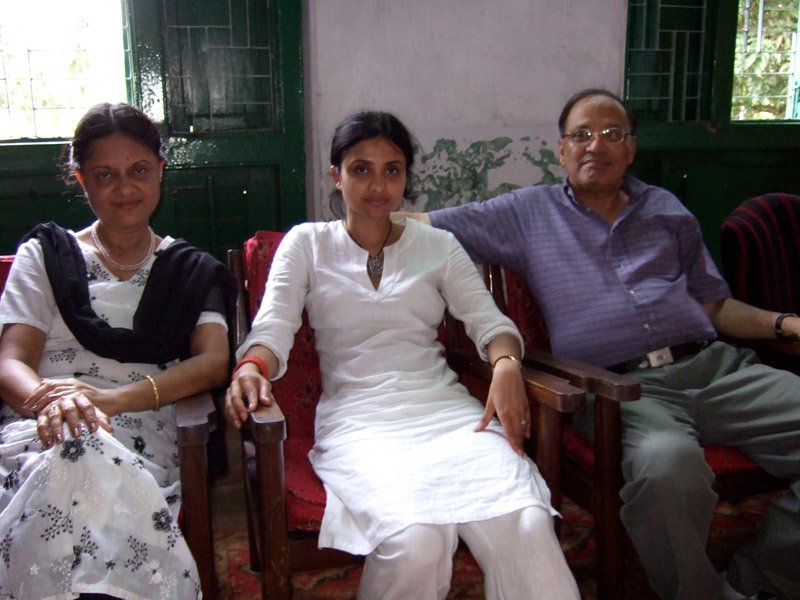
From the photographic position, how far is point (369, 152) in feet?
6.19

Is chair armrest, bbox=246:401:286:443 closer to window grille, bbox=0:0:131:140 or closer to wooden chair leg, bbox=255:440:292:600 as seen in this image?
wooden chair leg, bbox=255:440:292:600

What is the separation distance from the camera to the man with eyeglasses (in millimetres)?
1735

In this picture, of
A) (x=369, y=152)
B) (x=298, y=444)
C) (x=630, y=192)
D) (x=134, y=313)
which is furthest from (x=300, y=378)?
(x=630, y=192)

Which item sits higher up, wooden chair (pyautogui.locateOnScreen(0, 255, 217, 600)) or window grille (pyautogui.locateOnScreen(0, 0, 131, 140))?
window grille (pyautogui.locateOnScreen(0, 0, 131, 140))

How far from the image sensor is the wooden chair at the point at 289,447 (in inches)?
60.1

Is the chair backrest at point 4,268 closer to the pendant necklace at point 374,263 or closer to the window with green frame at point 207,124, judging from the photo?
the window with green frame at point 207,124

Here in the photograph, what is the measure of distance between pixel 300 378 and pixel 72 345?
0.57m

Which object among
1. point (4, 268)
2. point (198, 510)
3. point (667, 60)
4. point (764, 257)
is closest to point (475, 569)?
point (198, 510)

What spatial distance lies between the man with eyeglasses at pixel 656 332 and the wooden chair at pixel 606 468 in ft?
0.14

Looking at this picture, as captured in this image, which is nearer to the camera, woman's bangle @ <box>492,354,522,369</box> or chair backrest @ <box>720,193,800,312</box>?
woman's bangle @ <box>492,354,522,369</box>

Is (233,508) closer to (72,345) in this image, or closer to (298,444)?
(298,444)

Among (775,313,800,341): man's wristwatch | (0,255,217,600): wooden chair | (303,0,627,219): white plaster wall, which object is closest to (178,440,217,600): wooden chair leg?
(0,255,217,600): wooden chair

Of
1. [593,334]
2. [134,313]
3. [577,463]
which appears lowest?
[577,463]

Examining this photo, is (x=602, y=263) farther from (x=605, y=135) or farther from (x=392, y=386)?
(x=392, y=386)
